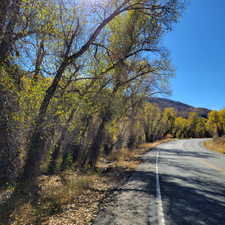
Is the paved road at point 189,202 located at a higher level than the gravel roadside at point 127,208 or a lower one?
higher

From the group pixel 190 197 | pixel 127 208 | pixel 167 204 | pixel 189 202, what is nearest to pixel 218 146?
pixel 190 197

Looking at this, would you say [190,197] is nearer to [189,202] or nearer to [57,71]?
[189,202]

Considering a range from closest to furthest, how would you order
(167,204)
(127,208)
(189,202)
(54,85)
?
1. (127,208)
2. (167,204)
3. (189,202)
4. (54,85)

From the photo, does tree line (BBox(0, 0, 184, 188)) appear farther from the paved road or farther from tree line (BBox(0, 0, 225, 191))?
the paved road

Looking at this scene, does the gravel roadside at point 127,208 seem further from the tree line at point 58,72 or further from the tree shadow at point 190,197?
the tree line at point 58,72

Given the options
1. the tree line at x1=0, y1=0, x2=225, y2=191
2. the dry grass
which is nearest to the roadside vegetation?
the tree line at x1=0, y1=0, x2=225, y2=191

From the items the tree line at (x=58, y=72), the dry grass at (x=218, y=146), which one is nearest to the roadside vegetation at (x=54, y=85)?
the tree line at (x=58, y=72)

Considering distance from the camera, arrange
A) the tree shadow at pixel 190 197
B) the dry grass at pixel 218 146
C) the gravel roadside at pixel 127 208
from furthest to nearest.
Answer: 1. the dry grass at pixel 218 146
2. the tree shadow at pixel 190 197
3. the gravel roadside at pixel 127 208

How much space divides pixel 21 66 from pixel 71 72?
3.68 meters

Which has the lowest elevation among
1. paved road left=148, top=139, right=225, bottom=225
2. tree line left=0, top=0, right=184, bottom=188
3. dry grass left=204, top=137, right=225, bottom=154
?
paved road left=148, top=139, right=225, bottom=225

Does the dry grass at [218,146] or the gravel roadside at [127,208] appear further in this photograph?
the dry grass at [218,146]

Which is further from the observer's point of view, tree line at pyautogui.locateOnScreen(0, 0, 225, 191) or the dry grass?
the dry grass

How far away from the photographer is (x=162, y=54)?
11211mm

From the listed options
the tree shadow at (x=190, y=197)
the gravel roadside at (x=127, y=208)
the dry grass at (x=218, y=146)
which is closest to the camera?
the gravel roadside at (x=127, y=208)
